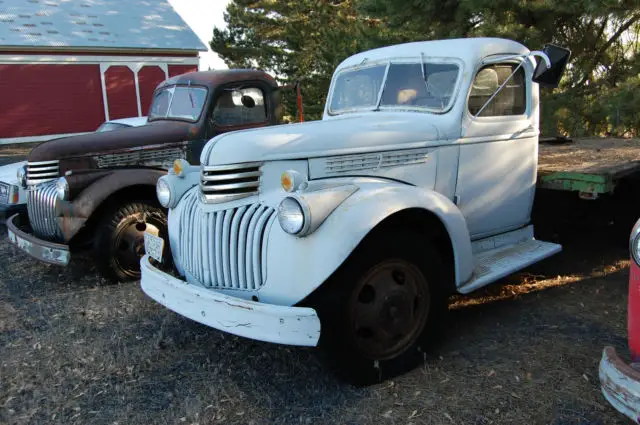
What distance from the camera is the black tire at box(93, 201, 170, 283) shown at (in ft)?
15.9

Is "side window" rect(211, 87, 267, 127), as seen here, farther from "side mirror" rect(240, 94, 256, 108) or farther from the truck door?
the truck door

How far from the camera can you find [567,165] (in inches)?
179

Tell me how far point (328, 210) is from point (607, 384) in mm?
1462

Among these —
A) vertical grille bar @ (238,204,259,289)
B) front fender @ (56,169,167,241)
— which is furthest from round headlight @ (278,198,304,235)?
front fender @ (56,169,167,241)

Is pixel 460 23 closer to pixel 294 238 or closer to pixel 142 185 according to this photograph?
pixel 142 185

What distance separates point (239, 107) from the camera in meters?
6.10

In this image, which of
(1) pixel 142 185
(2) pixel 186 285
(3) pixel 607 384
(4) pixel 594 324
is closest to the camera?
(3) pixel 607 384

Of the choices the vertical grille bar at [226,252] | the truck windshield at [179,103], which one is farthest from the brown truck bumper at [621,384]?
the truck windshield at [179,103]

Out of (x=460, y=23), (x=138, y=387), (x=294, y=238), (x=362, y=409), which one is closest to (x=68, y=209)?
(x=138, y=387)

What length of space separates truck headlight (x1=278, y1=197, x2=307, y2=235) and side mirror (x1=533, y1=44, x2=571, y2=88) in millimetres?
2158

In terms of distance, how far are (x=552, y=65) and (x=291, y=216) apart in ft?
7.43

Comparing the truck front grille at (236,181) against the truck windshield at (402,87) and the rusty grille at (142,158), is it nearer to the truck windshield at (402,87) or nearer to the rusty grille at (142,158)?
the truck windshield at (402,87)

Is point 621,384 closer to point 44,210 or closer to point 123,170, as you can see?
point 123,170

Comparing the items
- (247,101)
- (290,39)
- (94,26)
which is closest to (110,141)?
(247,101)
